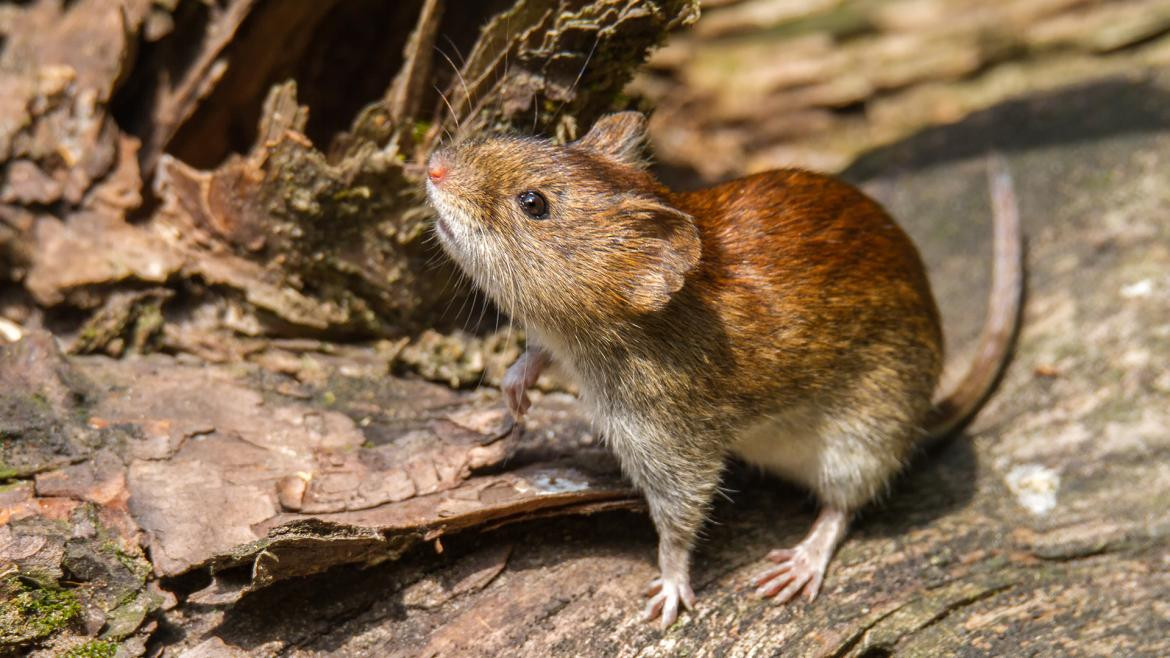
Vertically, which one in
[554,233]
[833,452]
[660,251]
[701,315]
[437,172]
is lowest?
[833,452]

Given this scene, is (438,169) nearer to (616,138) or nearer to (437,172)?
(437,172)

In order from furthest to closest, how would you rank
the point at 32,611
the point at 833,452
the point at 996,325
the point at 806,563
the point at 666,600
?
the point at 996,325, the point at 833,452, the point at 806,563, the point at 666,600, the point at 32,611

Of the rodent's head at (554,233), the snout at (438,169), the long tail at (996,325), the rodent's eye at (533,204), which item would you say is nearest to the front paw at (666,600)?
the rodent's head at (554,233)

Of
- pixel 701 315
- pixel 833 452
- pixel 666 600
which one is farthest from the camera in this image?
pixel 833 452

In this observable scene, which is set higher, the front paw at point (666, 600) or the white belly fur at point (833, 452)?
the white belly fur at point (833, 452)

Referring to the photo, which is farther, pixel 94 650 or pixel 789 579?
pixel 789 579

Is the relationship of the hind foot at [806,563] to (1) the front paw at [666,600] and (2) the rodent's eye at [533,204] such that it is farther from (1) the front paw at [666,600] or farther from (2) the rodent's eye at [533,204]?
(2) the rodent's eye at [533,204]

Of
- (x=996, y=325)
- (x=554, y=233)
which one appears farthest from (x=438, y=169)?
(x=996, y=325)
